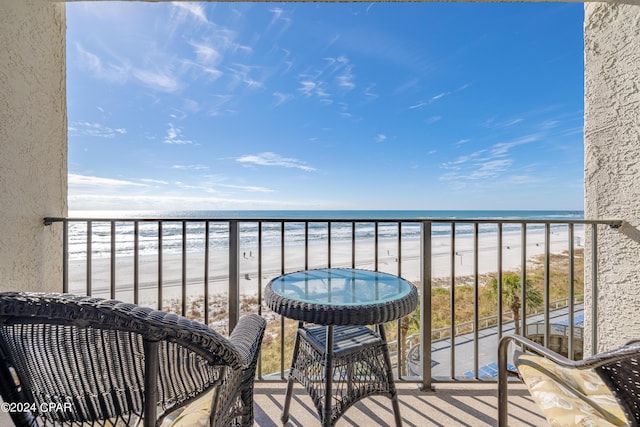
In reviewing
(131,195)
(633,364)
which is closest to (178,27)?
(633,364)

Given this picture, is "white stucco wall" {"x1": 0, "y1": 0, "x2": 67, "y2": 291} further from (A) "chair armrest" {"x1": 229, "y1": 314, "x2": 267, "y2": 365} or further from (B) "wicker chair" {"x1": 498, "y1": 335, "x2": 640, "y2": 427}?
(B) "wicker chair" {"x1": 498, "y1": 335, "x2": 640, "y2": 427}

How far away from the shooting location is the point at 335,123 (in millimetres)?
14812

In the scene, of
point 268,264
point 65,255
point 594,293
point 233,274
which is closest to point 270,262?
point 268,264

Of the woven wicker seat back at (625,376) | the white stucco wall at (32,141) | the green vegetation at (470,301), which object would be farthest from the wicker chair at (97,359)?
the green vegetation at (470,301)

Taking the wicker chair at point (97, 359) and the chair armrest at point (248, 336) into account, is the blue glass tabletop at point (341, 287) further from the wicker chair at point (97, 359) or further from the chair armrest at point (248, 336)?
the wicker chair at point (97, 359)

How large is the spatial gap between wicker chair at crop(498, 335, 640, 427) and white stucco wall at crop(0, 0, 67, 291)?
2.37 metres

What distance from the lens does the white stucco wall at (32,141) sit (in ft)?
4.53

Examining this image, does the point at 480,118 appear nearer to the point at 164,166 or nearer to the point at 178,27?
the point at 178,27

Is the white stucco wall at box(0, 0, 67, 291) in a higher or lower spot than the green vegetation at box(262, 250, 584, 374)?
higher

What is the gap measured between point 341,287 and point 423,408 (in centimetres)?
92

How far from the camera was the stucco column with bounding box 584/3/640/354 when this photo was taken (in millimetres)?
1629

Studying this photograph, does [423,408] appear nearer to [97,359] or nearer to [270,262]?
[97,359]

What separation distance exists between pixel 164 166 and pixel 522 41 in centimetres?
1983

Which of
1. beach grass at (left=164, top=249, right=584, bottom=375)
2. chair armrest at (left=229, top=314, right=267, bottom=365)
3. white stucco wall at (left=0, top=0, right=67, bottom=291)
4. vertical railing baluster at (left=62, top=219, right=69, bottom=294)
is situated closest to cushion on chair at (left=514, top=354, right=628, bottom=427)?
chair armrest at (left=229, top=314, right=267, bottom=365)
